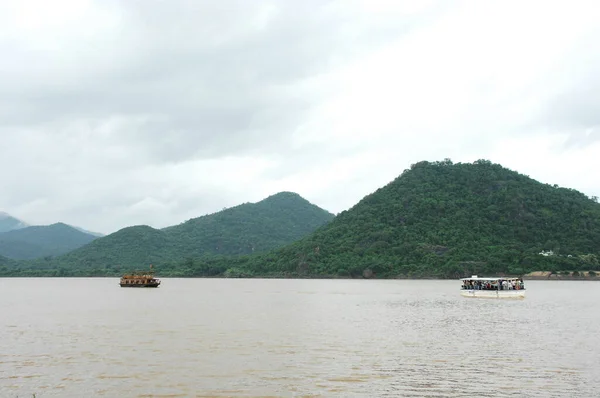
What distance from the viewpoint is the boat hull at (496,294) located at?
106250 mm

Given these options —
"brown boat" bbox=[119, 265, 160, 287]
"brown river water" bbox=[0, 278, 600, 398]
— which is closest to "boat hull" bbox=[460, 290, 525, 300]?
"brown river water" bbox=[0, 278, 600, 398]

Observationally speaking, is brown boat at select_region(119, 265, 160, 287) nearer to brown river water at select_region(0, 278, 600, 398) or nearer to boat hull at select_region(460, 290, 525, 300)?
boat hull at select_region(460, 290, 525, 300)

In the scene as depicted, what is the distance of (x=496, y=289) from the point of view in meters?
114

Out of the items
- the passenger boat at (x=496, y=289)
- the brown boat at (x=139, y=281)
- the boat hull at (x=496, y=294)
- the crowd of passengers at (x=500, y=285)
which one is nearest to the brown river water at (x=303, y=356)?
the boat hull at (x=496, y=294)

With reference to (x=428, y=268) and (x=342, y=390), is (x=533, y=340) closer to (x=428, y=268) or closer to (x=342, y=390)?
(x=342, y=390)

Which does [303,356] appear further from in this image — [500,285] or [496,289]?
[500,285]

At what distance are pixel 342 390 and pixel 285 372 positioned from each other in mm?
5778

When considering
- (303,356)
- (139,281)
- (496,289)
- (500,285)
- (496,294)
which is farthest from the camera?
(139,281)

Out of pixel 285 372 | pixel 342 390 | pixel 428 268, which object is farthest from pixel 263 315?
pixel 428 268

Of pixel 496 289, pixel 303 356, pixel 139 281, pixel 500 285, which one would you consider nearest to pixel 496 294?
pixel 496 289

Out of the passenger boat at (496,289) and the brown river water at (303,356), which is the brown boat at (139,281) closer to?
the passenger boat at (496,289)

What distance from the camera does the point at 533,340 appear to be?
47.1 meters

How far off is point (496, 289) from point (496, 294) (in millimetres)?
5649

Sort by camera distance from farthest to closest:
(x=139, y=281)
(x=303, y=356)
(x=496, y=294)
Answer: (x=139, y=281)
(x=496, y=294)
(x=303, y=356)
